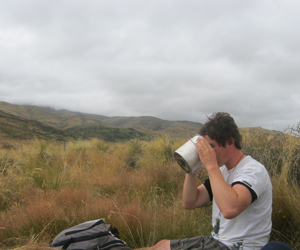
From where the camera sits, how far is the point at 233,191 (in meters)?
1.34

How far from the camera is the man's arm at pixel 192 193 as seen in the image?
1.93 m

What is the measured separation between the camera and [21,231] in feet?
8.05

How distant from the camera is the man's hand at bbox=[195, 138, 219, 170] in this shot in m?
1.48

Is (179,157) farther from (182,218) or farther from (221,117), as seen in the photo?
(182,218)

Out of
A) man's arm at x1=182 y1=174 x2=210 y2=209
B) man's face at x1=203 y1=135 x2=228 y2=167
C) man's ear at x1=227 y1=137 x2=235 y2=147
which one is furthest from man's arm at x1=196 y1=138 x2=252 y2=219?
man's arm at x1=182 y1=174 x2=210 y2=209

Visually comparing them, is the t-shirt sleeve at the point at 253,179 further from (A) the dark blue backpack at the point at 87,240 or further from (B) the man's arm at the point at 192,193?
(A) the dark blue backpack at the point at 87,240

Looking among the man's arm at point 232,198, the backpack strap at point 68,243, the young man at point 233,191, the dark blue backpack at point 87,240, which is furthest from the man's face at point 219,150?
the backpack strap at point 68,243

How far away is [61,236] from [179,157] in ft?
4.71

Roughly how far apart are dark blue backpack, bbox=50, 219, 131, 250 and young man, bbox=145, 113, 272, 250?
73 cm

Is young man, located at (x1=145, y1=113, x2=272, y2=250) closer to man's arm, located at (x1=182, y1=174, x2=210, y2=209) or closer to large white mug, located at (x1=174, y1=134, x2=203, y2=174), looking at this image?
large white mug, located at (x1=174, y1=134, x2=203, y2=174)

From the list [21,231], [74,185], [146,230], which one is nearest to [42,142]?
[74,185]

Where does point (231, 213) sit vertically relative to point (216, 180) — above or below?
below

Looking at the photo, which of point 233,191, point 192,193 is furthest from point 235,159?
point 192,193

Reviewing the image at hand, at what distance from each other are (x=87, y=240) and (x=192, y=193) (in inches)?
44.5
